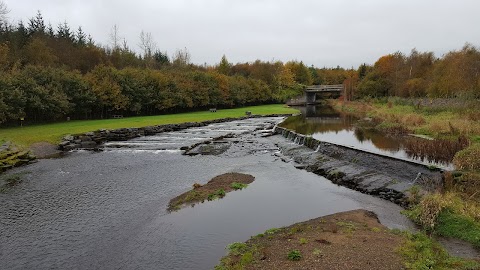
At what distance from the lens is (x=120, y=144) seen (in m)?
37.2

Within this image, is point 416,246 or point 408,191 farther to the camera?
point 408,191

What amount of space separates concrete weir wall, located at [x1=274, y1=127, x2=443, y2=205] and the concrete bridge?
81888 millimetres

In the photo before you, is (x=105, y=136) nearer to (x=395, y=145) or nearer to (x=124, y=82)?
(x=124, y=82)

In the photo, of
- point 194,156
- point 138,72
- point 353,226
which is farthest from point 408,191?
point 138,72

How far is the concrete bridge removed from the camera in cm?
10922

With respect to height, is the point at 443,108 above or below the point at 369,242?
above

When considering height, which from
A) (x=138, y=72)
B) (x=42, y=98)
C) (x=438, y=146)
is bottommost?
(x=438, y=146)

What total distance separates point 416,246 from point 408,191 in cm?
752

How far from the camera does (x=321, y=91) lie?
114m

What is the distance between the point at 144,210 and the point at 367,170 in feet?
48.5

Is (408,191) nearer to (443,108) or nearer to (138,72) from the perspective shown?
(443,108)

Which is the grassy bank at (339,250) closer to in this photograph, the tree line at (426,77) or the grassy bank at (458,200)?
the grassy bank at (458,200)

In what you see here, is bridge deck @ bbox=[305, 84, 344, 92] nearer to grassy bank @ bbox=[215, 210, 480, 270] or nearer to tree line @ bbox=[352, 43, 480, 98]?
tree line @ bbox=[352, 43, 480, 98]

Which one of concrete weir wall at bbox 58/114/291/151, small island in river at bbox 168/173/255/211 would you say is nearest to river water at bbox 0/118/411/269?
small island in river at bbox 168/173/255/211
